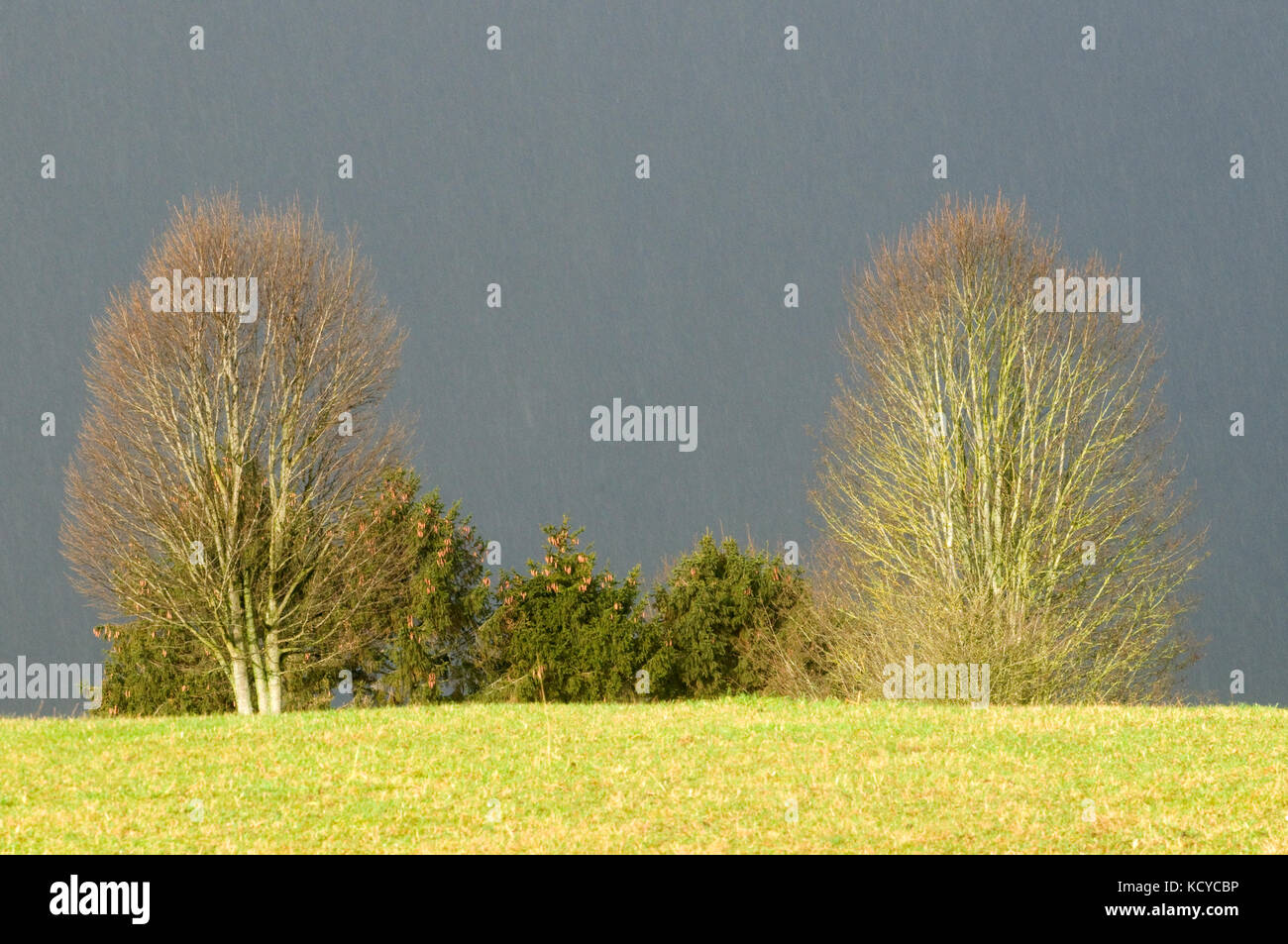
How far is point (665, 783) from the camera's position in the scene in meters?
14.9

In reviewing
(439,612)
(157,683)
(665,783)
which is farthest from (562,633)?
(665,783)

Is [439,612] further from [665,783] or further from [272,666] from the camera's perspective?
[665,783]

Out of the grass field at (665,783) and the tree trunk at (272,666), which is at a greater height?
the tree trunk at (272,666)

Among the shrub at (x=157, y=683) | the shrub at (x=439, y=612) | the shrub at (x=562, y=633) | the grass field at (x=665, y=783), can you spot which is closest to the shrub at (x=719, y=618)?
the shrub at (x=562, y=633)

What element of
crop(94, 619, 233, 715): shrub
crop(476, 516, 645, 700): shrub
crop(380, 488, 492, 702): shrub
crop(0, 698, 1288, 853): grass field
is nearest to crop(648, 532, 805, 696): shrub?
crop(476, 516, 645, 700): shrub

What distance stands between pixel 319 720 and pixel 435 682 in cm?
1977

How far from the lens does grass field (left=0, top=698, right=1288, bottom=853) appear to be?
12578 mm

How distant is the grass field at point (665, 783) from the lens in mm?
12578

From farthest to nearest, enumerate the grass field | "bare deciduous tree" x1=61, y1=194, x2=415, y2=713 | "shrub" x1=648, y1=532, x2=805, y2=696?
"shrub" x1=648, y1=532, x2=805, y2=696 < "bare deciduous tree" x1=61, y1=194, x2=415, y2=713 < the grass field

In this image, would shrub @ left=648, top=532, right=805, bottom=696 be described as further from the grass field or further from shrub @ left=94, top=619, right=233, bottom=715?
the grass field

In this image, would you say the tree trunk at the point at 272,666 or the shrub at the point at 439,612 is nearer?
the tree trunk at the point at 272,666

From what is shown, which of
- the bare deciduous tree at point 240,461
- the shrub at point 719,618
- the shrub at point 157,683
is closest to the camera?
the bare deciduous tree at point 240,461

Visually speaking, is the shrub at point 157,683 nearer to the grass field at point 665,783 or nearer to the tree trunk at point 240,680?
the tree trunk at point 240,680

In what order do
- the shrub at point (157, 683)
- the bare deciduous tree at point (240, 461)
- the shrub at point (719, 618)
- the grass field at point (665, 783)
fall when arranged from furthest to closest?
the shrub at point (719, 618), the shrub at point (157, 683), the bare deciduous tree at point (240, 461), the grass field at point (665, 783)
